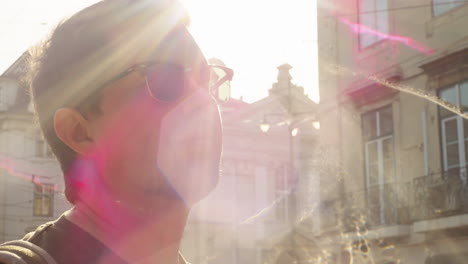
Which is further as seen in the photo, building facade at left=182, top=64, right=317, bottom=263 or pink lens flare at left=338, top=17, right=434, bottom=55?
building facade at left=182, top=64, right=317, bottom=263

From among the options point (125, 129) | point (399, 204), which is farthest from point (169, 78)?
point (399, 204)

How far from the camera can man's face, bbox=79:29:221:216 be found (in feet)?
4.76

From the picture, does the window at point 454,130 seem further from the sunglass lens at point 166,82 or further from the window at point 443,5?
the sunglass lens at point 166,82

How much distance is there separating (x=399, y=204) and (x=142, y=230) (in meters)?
15.1

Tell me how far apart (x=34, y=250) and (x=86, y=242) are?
145 mm

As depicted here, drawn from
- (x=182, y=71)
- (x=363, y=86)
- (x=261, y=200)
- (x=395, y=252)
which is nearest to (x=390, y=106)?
(x=363, y=86)

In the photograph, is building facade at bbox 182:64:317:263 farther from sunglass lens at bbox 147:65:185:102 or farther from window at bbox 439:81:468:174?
sunglass lens at bbox 147:65:185:102

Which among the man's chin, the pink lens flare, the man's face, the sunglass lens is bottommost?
the man's chin

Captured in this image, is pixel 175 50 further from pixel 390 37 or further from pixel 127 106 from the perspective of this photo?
pixel 390 37

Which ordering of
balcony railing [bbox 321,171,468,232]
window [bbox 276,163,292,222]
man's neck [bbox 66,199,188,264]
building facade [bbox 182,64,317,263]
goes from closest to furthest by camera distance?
1. man's neck [bbox 66,199,188,264]
2. balcony railing [bbox 321,171,468,232]
3. building facade [bbox 182,64,317,263]
4. window [bbox 276,163,292,222]

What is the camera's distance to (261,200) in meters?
39.1

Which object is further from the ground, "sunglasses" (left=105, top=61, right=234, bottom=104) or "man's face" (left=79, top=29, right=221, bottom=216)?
"sunglasses" (left=105, top=61, right=234, bottom=104)

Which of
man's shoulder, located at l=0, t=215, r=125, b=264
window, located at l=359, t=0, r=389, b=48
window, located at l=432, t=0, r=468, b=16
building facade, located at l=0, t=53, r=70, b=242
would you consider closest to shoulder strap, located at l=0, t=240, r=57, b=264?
man's shoulder, located at l=0, t=215, r=125, b=264

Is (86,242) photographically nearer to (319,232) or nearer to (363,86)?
(363,86)
